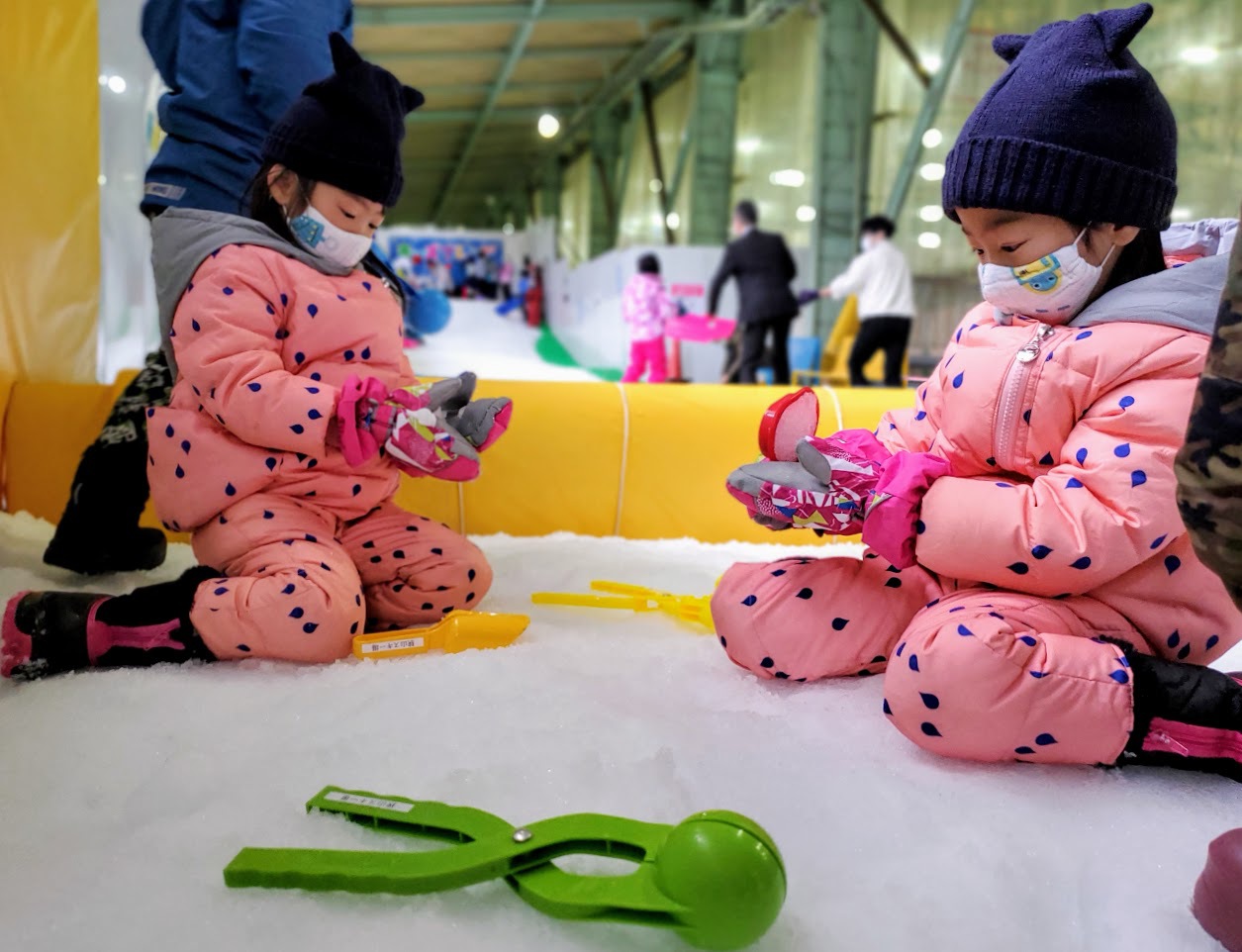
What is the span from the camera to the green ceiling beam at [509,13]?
6.96m

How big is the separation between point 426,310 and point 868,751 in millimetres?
1299

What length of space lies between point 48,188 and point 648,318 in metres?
4.21

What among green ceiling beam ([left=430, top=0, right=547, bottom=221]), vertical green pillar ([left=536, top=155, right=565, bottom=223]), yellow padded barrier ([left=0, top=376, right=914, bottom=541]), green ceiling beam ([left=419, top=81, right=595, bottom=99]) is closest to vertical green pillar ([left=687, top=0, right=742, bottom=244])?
green ceiling beam ([left=430, top=0, right=547, bottom=221])

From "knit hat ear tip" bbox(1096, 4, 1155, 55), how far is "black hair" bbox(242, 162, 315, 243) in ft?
3.13

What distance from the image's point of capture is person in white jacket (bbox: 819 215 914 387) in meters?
4.59

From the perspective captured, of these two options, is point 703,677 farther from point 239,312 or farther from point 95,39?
point 95,39

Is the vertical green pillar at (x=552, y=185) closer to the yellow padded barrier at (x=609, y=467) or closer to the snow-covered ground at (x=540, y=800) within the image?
the yellow padded barrier at (x=609, y=467)

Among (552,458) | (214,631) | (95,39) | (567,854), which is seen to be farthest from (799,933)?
(95,39)

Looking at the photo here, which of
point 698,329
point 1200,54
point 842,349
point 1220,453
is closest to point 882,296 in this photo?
point 842,349

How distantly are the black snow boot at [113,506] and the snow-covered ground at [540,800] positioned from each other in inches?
17.8

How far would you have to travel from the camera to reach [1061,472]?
92cm

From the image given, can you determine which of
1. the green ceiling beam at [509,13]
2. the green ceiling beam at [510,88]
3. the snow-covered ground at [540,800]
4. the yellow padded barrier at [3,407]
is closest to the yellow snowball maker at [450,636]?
the snow-covered ground at [540,800]

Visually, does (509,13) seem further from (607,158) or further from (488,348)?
(607,158)

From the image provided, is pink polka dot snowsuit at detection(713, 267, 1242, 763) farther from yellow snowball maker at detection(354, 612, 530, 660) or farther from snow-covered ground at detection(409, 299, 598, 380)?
snow-covered ground at detection(409, 299, 598, 380)
